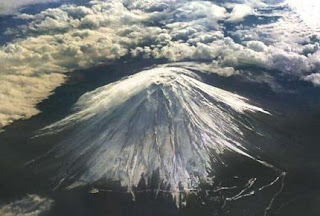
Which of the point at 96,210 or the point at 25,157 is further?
the point at 25,157

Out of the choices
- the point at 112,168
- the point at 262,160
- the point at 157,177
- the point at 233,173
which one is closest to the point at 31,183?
the point at 112,168

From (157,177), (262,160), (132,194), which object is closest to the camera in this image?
(132,194)

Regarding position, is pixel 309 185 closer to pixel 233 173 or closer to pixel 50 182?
pixel 233 173

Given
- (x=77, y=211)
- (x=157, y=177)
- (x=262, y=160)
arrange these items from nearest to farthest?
(x=77, y=211) < (x=157, y=177) < (x=262, y=160)

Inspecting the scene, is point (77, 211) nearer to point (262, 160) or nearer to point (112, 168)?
point (112, 168)

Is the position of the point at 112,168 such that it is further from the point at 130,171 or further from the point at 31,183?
the point at 31,183

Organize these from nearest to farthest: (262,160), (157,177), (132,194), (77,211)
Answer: (77,211), (132,194), (157,177), (262,160)

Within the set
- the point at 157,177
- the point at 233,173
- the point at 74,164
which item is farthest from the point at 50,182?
the point at 233,173

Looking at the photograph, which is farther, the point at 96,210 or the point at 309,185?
the point at 309,185

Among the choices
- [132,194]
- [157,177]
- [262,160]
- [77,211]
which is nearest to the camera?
[77,211]
